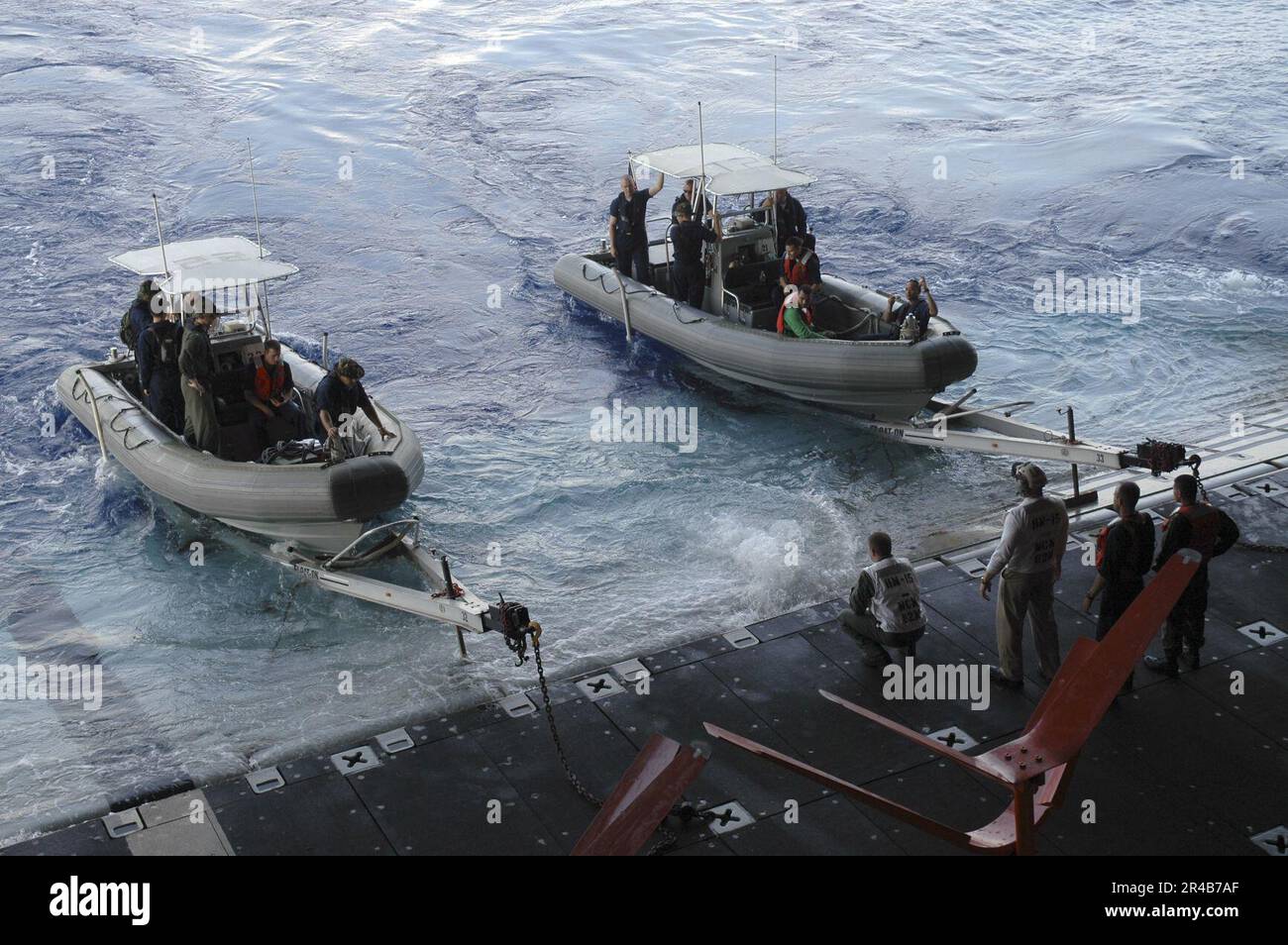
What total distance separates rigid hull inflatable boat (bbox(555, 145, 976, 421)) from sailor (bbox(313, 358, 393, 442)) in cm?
399

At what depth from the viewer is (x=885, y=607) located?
811 centimetres

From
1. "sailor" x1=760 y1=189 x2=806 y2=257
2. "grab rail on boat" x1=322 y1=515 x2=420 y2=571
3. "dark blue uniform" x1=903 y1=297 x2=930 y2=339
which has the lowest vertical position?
"grab rail on boat" x1=322 y1=515 x2=420 y2=571

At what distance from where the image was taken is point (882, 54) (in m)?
26.1

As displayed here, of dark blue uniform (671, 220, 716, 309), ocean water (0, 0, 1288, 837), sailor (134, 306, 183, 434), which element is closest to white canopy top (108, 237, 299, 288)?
sailor (134, 306, 183, 434)

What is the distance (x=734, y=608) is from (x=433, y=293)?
7.98 metres

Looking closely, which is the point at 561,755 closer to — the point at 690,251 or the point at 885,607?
the point at 885,607

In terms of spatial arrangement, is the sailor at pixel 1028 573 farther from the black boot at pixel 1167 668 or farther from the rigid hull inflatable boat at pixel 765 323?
the rigid hull inflatable boat at pixel 765 323

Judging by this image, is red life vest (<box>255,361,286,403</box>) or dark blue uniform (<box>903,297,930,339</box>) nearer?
red life vest (<box>255,361,286,403</box>)

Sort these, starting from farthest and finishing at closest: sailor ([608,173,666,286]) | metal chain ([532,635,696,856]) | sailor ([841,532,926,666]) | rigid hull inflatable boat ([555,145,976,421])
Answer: sailor ([608,173,666,286]) → rigid hull inflatable boat ([555,145,976,421]) → sailor ([841,532,926,666]) → metal chain ([532,635,696,856])

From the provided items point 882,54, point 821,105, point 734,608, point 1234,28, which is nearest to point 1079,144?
point 821,105

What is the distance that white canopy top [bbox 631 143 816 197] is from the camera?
41.9 ft

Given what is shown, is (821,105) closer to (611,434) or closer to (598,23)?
(598,23)

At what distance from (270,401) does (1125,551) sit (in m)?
6.56

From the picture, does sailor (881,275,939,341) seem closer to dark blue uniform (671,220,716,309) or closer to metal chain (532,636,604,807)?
dark blue uniform (671,220,716,309)
